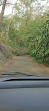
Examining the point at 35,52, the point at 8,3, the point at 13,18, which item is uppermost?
the point at 13,18

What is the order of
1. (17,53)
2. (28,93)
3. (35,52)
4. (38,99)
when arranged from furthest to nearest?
1. (17,53)
2. (35,52)
3. (28,93)
4. (38,99)

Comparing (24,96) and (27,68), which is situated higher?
(24,96)

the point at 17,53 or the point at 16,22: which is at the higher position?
the point at 16,22

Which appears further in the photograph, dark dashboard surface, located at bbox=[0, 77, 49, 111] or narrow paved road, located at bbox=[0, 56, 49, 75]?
narrow paved road, located at bbox=[0, 56, 49, 75]

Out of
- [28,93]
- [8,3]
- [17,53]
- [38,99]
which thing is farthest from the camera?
[17,53]

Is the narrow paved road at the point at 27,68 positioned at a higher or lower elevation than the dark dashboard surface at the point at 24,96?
lower

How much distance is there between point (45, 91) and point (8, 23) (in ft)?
143

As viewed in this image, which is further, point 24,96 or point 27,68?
point 27,68

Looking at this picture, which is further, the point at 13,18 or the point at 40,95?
the point at 13,18

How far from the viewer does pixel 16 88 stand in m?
1.65

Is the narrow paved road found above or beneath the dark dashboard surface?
beneath

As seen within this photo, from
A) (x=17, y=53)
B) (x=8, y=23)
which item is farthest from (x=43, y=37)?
(x=8, y=23)

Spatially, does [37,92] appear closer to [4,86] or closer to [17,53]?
[4,86]

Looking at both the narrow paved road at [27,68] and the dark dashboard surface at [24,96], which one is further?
the narrow paved road at [27,68]
